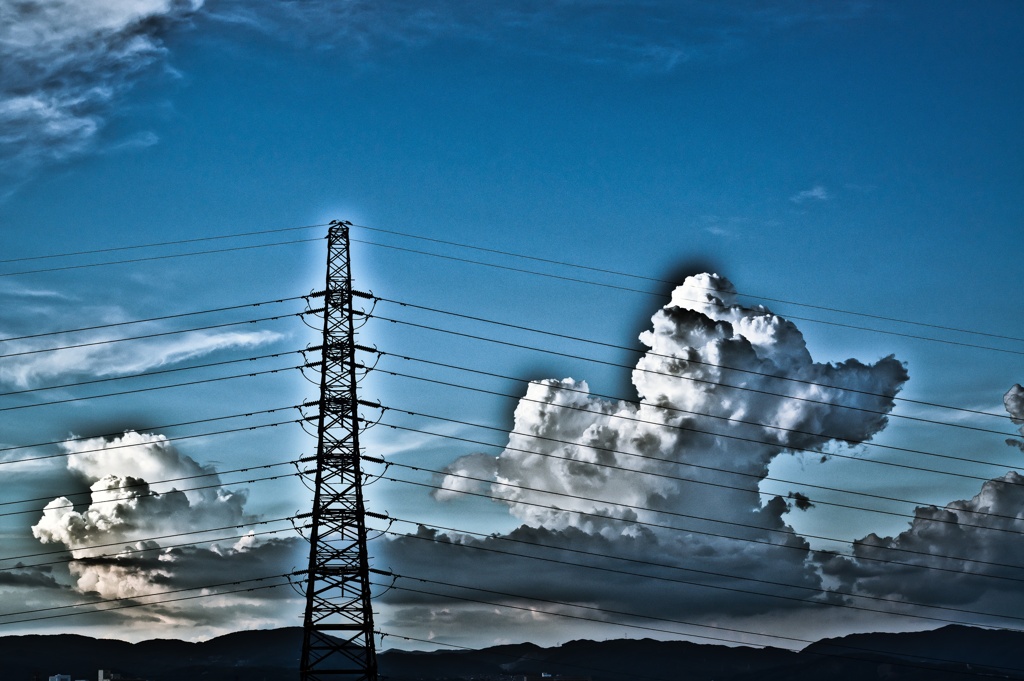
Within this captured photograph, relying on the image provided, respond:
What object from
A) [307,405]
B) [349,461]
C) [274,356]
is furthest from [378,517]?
[274,356]

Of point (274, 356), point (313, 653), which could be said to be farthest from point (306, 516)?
point (274, 356)

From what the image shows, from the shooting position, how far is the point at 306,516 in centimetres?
7450

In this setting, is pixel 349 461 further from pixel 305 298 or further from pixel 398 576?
pixel 305 298

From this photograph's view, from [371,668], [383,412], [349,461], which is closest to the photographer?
[371,668]

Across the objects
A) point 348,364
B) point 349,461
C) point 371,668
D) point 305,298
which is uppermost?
point 305,298

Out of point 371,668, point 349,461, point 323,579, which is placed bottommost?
point 371,668

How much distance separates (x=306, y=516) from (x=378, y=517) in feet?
16.2

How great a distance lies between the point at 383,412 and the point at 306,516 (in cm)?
1027

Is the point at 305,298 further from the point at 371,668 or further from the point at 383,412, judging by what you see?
the point at 371,668

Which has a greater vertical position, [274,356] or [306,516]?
[274,356]

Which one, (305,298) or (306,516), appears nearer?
(306,516)

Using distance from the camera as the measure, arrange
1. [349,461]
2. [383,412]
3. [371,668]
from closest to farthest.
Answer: [371,668] → [349,461] → [383,412]

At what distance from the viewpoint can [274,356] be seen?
8625 cm

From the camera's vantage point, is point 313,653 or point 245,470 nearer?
point 313,653
